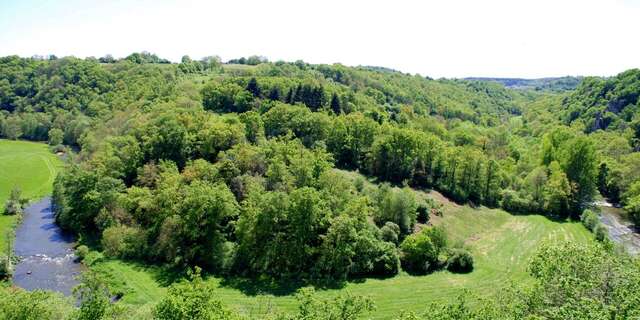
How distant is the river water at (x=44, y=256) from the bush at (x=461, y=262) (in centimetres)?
4119

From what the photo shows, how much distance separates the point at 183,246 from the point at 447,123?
340ft

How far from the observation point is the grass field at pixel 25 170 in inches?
3190

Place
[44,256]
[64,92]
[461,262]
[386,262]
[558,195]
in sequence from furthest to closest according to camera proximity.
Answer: [64,92] < [558,195] < [44,256] < [461,262] < [386,262]

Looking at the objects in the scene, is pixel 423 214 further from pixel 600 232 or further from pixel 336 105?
pixel 336 105

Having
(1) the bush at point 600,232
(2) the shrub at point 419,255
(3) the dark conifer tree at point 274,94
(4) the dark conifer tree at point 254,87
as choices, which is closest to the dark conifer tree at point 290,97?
(3) the dark conifer tree at point 274,94

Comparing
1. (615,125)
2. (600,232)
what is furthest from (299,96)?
(615,125)

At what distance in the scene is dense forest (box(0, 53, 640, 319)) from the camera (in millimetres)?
49222

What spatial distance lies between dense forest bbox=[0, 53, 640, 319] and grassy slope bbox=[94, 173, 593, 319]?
261 cm

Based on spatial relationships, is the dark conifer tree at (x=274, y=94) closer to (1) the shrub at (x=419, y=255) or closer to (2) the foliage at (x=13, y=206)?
(2) the foliage at (x=13, y=206)

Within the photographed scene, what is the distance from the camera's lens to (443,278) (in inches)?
1972

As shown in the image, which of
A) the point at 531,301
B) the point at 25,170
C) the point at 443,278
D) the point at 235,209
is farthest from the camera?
the point at 25,170

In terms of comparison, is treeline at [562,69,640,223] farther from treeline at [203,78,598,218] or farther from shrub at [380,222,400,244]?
shrub at [380,222,400,244]

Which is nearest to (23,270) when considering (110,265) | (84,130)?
(110,265)

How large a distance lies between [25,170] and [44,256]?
170 feet
